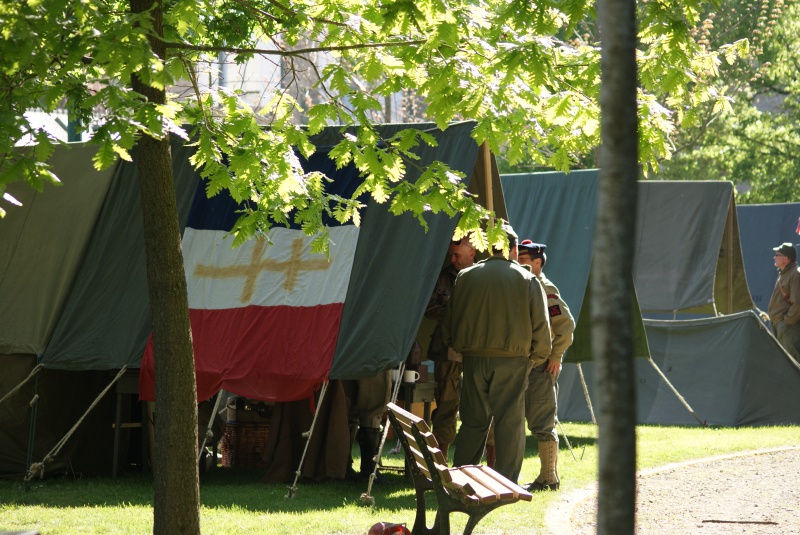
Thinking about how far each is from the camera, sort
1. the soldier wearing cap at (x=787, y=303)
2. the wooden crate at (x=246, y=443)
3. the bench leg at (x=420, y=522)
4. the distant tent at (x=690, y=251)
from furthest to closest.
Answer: the distant tent at (x=690, y=251) → the soldier wearing cap at (x=787, y=303) → the wooden crate at (x=246, y=443) → the bench leg at (x=420, y=522)

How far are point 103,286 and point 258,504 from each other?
8.52 feet

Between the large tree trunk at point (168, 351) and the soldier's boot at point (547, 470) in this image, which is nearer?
the large tree trunk at point (168, 351)

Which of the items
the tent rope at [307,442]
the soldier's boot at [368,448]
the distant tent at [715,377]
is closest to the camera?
the tent rope at [307,442]

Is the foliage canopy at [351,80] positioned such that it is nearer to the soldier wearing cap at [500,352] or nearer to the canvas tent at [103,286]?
the soldier wearing cap at [500,352]

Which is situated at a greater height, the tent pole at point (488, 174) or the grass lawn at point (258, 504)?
the tent pole at point (488, 174)

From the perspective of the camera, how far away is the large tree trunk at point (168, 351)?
5.33m

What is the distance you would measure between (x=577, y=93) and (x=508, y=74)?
947 millimetres

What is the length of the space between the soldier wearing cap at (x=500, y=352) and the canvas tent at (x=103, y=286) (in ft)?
1.97

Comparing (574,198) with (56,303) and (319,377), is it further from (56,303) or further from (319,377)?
(56,303)

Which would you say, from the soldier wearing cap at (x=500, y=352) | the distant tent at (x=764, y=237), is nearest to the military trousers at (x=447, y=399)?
the soldier wearing cap at (x=500, y=352)

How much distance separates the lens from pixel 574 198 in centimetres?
1253

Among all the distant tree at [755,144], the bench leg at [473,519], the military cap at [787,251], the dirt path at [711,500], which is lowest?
the dirt path at [711,500]

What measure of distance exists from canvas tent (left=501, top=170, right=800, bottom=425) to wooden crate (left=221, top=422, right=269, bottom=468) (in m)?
3.39

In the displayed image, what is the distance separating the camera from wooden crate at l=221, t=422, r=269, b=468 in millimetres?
9789
